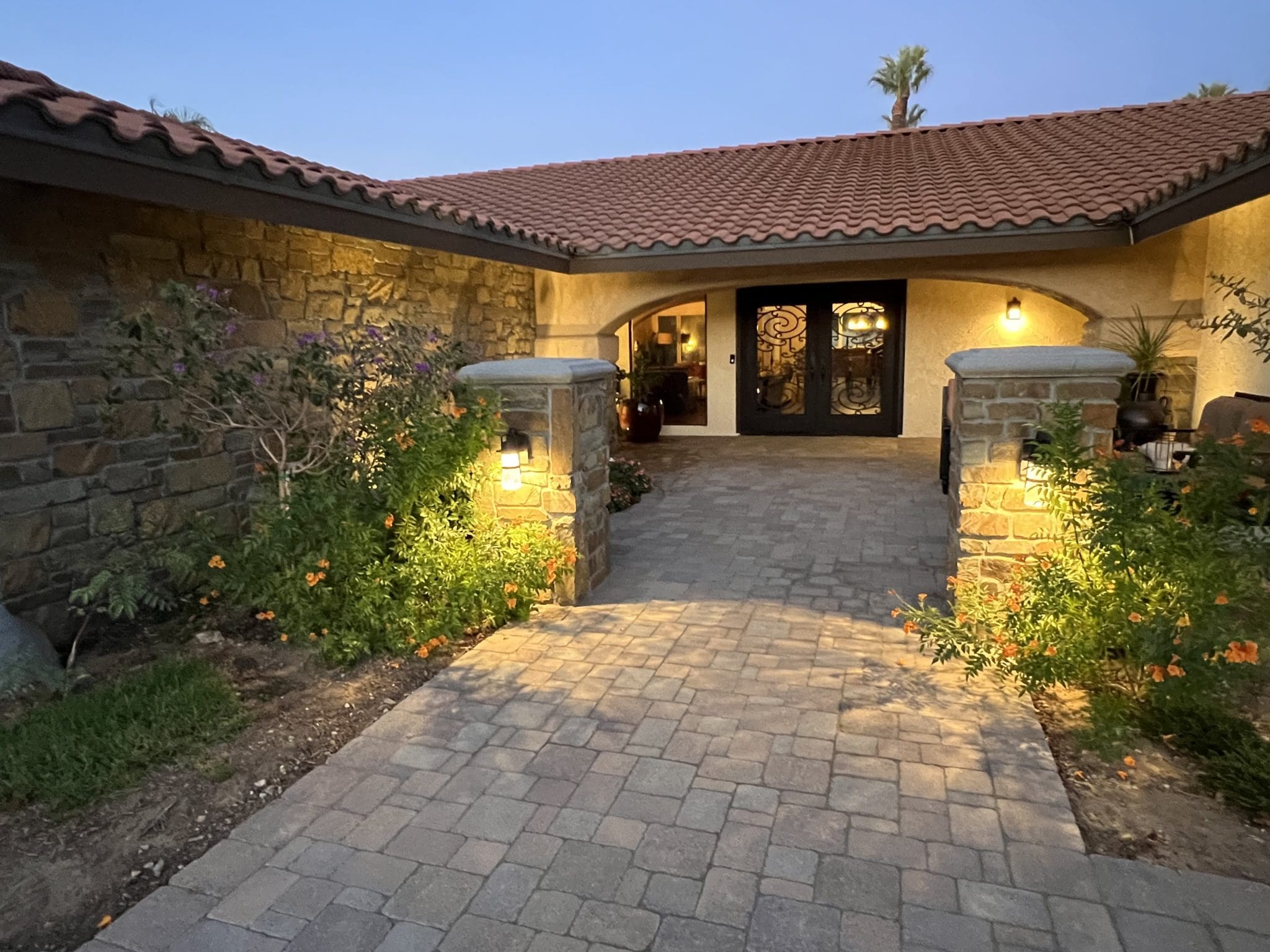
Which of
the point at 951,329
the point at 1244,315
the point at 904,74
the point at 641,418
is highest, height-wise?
the point at 904,74

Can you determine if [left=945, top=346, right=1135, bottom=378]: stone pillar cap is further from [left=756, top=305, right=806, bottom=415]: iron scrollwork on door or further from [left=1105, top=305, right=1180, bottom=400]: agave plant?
[left=756, top=305, right=806, bottom=415]: iron scrollwork on door

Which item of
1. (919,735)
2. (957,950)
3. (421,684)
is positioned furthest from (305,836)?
(919,735)

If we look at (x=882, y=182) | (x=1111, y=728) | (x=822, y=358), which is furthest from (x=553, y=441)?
(x=822, y=358)

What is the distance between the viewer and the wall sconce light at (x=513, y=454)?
474 cm

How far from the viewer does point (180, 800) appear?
2.85m

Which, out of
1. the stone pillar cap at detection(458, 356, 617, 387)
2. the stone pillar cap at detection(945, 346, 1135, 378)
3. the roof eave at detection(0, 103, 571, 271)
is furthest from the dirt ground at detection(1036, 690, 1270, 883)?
the roof eave at detection(0, 103, 571, 271)

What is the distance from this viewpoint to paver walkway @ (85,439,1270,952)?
2.21 metres

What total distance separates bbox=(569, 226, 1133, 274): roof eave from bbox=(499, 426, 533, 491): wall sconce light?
3.93 metres

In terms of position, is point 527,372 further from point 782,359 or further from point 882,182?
point 782,359

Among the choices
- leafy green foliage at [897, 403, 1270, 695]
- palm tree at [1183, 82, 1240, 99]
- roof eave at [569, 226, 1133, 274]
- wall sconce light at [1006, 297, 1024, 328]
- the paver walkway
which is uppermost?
palm tree at [1183, 82, 1240, 99]

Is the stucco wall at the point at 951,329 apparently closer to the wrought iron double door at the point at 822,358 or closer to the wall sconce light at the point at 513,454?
the wrought iron double door at the point at 822,358

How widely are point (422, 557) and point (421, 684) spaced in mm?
714

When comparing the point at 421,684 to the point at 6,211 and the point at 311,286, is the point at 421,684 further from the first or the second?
the point at 311,286

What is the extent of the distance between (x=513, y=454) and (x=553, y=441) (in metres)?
0.24
